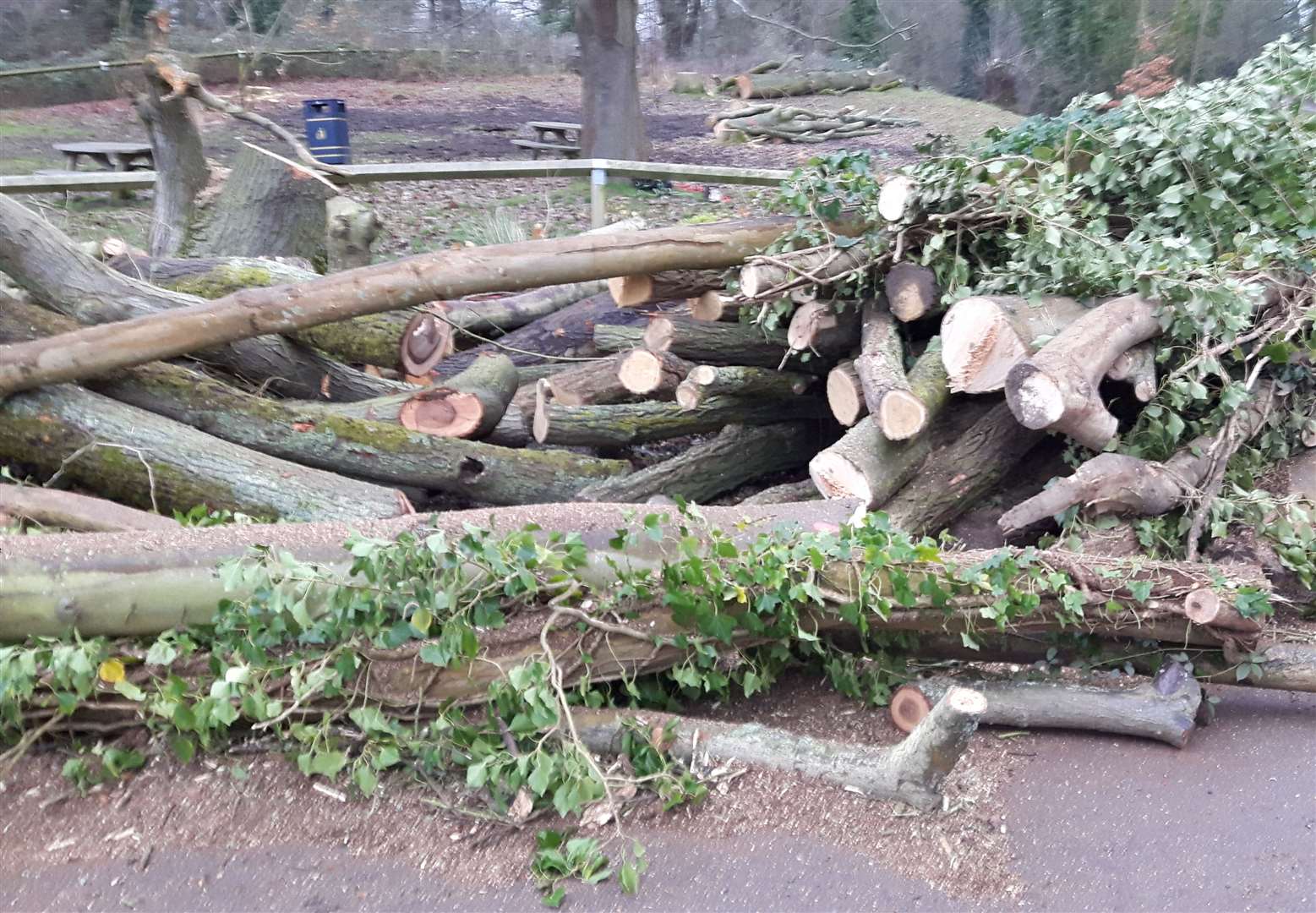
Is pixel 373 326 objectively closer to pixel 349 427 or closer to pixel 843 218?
pixel 349 427

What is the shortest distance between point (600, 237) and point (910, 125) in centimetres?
1170

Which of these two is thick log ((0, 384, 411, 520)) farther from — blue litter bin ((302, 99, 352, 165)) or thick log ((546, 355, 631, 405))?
blue litter bin ((302, 99, 352, 165))

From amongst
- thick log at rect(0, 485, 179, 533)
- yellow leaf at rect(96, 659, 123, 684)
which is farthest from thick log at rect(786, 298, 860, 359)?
yellow leaf at rect(96, 659, 123, 684)

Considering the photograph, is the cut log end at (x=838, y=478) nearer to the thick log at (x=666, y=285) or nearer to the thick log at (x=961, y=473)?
the thick log at (x=961, y=473)

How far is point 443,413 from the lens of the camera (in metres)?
5.14

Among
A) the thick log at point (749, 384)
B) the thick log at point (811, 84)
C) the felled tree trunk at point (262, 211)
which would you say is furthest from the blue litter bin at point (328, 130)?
the thick log at point (811, 84)

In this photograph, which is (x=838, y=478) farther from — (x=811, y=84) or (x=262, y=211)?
(x=811, y=84)

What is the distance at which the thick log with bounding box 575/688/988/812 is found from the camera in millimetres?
2688

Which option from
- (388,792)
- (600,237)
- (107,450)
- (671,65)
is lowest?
(388,792)

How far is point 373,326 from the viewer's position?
5609 mm

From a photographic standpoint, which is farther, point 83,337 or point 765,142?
point 765,142

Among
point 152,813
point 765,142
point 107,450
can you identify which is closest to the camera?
point 152,813

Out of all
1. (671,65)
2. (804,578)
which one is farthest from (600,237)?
(671,65)

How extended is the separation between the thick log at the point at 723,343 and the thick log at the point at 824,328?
0.31 feet
